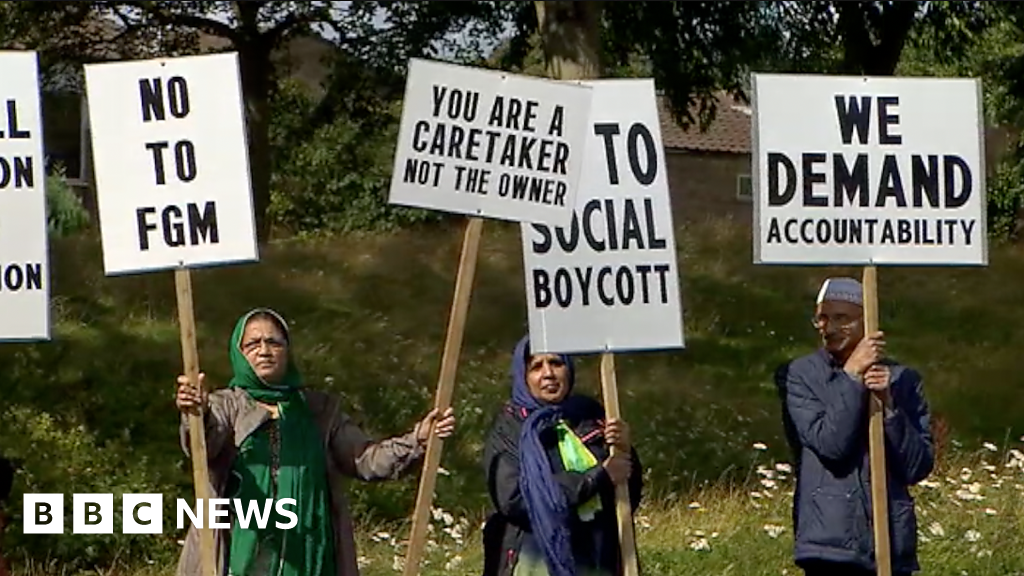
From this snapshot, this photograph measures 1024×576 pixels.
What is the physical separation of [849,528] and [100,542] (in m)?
7.18

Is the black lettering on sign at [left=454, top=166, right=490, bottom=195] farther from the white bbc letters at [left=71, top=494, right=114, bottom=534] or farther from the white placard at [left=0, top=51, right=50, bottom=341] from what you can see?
the white bbc letters at [left=71, top=494, right=114, bottom=534]

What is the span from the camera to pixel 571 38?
1639cm

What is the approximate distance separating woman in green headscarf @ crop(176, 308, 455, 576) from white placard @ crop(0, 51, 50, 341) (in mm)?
755

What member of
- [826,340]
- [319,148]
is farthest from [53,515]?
[319,148]

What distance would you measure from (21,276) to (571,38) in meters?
9.98

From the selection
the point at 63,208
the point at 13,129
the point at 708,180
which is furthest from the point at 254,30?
the point at 708,180

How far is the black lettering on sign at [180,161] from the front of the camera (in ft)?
22.0

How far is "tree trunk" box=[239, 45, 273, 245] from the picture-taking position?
74.8ft

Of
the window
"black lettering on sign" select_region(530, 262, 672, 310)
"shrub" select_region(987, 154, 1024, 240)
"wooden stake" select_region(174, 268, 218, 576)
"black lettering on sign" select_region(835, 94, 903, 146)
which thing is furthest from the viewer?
the window

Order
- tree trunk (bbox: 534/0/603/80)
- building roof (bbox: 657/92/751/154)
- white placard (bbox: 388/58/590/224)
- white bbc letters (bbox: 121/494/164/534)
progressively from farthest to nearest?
building roof (bbox: 657/92/751/154) < tree trunk (bbox: 534/0/603/80) < white bbc letters (bbox: 121/494/164/534) < white placard (bbox: 388/58/590/224)

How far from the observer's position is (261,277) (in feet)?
65.6

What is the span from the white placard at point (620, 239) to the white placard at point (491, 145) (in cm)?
13

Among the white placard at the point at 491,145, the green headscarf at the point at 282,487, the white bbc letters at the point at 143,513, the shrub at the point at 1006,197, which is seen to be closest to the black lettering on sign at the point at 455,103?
the white placard at the point at 491,145

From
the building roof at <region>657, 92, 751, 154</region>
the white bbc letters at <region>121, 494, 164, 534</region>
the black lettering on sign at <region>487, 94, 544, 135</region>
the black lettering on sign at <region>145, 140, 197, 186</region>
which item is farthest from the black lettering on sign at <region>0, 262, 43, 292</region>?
the building roof at <region>657, 92, 751, 154</region>
